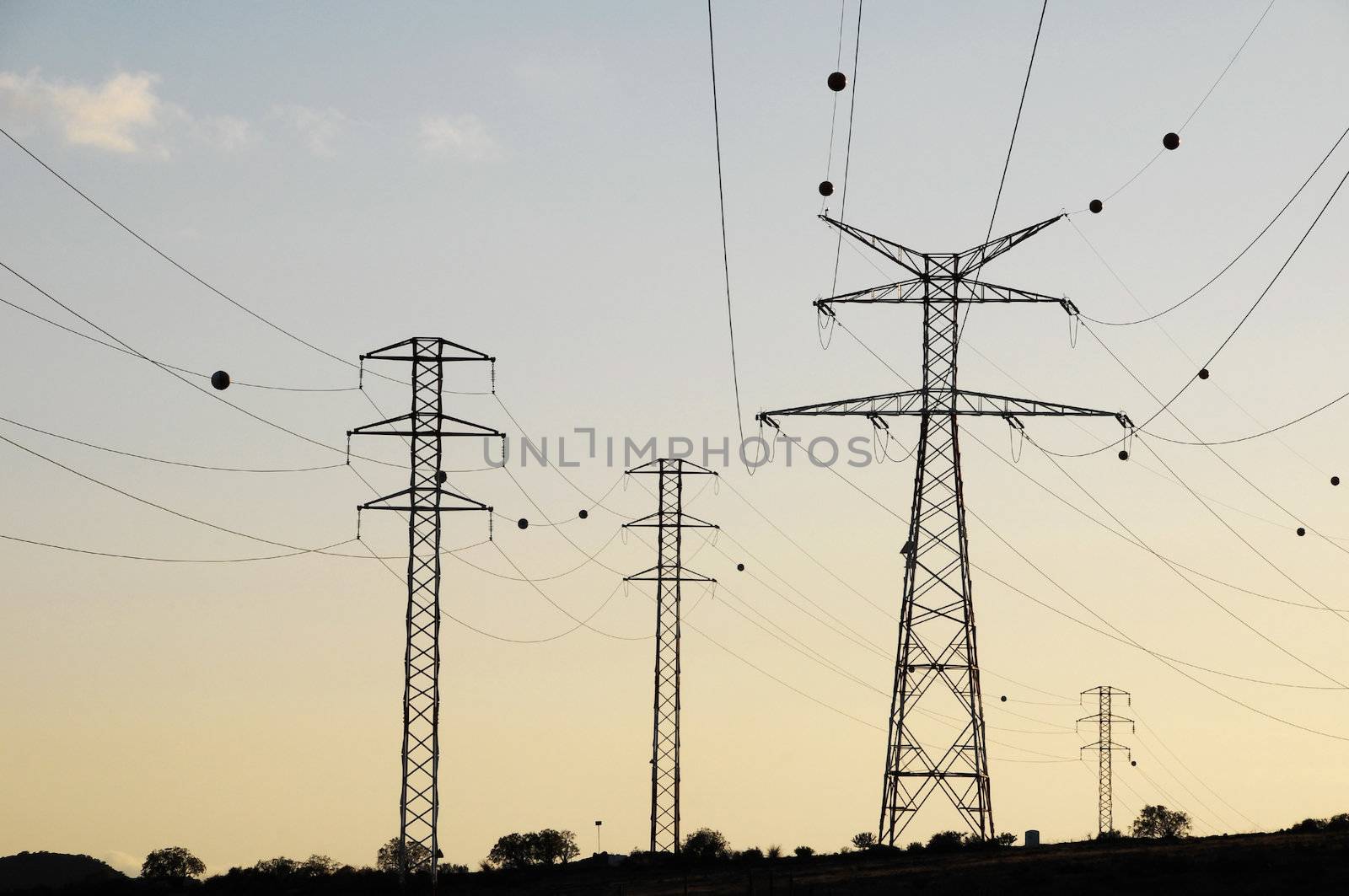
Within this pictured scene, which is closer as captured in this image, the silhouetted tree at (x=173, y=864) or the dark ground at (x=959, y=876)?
the dark ground at (x=959, y=876)

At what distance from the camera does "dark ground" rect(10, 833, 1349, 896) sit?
144ft

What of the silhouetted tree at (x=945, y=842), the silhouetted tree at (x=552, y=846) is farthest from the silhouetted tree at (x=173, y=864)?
the silhouetted tree at (x=945, y=842)

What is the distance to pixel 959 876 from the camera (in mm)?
46469

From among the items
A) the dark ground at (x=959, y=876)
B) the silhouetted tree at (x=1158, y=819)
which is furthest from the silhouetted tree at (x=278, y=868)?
the silhouetted tree at (x=1158, y=819)

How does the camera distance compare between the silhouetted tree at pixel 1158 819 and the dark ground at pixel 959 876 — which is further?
the silhouetted tree at pixel 1158 819

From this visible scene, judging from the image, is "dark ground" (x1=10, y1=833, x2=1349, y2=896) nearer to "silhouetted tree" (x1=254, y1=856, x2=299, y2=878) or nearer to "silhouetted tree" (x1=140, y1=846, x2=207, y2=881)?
"silhouetted tree" (x1=254, y1=856, x2=299, y2=878)

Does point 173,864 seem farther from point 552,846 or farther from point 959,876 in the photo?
point 959,876

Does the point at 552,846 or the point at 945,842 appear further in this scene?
the point at 552,846

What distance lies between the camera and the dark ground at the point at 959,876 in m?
43.8

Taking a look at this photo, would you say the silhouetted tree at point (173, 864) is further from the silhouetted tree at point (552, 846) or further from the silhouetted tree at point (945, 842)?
the silhouetted tree at point (945, 842)

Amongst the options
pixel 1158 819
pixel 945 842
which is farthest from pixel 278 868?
pixel 1158 819

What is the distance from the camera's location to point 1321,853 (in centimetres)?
4612

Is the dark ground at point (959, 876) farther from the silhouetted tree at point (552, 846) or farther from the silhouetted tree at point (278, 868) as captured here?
the silhouetted tree at point (552, 846)

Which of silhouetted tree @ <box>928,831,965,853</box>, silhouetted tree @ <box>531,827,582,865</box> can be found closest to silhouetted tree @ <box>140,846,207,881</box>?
silhouetted tree @ <box>531,827,582,865</box>
